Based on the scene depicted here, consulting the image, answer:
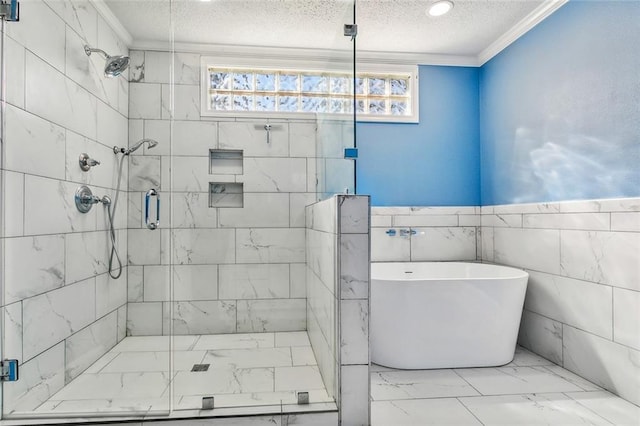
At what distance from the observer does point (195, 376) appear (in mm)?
2119

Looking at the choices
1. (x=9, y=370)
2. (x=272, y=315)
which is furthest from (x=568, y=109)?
(x=9, y=370)

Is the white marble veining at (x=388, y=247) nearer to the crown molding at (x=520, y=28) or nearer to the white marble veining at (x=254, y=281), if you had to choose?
the white marble veining at (x=254, y=281)

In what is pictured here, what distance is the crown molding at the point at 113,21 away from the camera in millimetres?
2350

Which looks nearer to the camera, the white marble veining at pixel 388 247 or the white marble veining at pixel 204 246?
the white marble veining at pixel 204 246

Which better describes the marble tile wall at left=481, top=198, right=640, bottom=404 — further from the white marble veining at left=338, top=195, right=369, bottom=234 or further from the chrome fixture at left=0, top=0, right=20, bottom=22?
the chrome fixture at left=0, top=0, right=20, bottom=22

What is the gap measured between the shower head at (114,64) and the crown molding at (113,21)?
0.44 feet

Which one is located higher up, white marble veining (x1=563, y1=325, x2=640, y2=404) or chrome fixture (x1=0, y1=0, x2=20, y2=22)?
chrome fixture (x1=0, y1=0, x2=20, y2=22)

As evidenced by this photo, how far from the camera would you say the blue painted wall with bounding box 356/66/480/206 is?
333 cm

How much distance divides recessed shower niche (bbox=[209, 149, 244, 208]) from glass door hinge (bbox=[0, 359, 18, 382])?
1480mm

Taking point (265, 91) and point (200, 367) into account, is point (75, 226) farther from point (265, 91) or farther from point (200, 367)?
point (265, 91)

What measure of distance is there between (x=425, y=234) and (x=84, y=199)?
2.57 meters

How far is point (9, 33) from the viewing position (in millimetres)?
1703

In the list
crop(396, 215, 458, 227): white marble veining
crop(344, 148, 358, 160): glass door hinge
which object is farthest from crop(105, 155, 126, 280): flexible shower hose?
crop(396, 215, 458, 227): white marble veining

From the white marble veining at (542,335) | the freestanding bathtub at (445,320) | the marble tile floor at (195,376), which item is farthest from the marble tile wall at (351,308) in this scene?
the white marble veining at (542,335)
